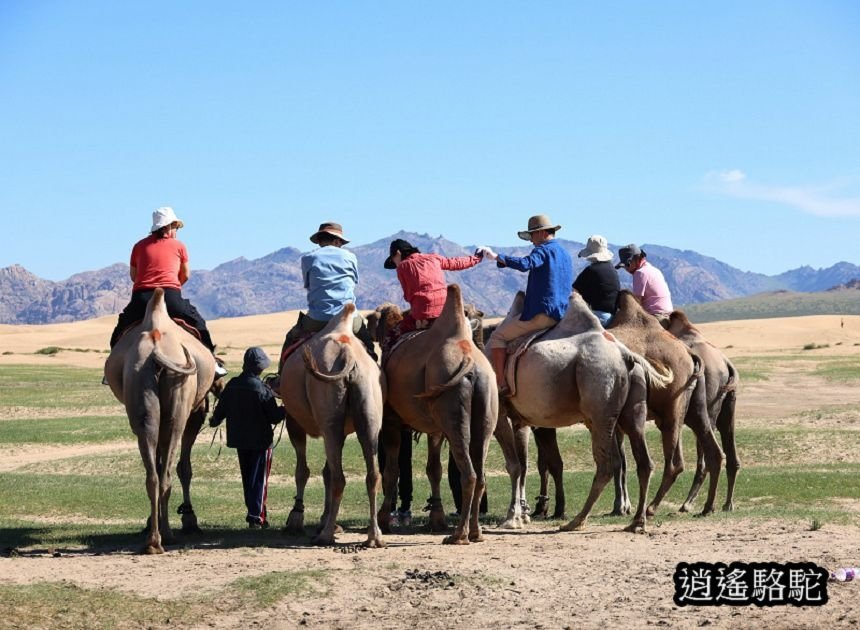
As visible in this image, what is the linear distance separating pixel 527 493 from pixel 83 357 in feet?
191

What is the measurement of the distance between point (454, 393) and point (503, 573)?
7.71ft

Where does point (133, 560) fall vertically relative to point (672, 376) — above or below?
below

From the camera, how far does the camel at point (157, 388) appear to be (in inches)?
488

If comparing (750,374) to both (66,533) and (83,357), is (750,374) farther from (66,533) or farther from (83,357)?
(83,357)

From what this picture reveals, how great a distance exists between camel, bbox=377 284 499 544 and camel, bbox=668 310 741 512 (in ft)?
13.4

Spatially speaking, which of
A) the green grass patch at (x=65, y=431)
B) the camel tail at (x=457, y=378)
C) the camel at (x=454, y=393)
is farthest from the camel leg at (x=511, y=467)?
the green grass patch at (x=65, y=431)

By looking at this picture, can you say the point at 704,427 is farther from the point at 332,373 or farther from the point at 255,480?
the point at 255,480

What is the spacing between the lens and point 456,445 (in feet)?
41.6

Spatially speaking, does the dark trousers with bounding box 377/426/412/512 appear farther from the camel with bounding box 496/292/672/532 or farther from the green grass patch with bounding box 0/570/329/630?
the green grass patch with bounding box 0/570/329/630

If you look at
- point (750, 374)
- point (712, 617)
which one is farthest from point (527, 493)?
point (750, 374)

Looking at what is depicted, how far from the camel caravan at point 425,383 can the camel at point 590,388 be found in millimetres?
17

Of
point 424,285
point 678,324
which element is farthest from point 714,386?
point 424,285

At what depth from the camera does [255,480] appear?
14812mm

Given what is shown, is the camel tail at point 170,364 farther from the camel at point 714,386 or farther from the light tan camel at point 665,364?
the camel at point 714,386
